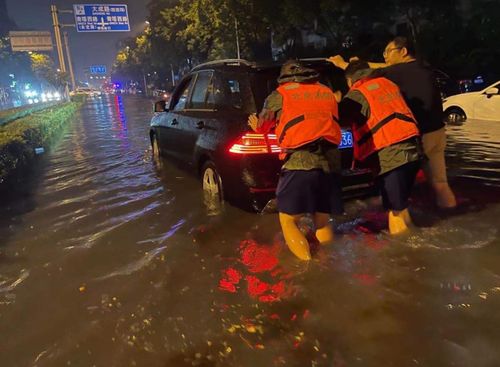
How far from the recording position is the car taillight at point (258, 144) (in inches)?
175

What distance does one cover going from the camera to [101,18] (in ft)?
116

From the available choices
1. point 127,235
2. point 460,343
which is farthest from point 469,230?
point 127,235

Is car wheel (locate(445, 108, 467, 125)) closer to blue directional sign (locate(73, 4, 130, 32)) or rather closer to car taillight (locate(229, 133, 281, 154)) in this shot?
car taillight (locate(229, 133, 281, 154))

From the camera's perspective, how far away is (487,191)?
579cm

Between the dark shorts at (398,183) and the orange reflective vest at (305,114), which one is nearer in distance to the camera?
the orange reflective vest at (305,114)

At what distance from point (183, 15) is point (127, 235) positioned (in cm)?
3819

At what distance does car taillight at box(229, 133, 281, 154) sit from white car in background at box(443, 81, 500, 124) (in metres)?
9.40

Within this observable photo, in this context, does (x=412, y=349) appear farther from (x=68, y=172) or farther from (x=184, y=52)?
(x=184, y=52)

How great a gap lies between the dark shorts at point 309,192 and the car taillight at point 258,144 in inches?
31.6

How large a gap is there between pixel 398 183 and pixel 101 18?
36334 millimetres

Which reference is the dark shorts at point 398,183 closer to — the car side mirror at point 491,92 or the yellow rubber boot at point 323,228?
the yellow rubber boot at point 323,228

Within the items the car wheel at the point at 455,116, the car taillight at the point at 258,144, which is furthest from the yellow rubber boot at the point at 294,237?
the car wheel at the point at 455,116

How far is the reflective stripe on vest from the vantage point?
3436mm

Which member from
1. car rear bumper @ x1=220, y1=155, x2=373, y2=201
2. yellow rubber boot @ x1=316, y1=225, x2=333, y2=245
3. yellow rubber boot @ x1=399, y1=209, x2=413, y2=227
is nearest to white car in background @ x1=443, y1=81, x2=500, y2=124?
car rear bumper @ x1=220, y1=155, x2=373, y2=201
